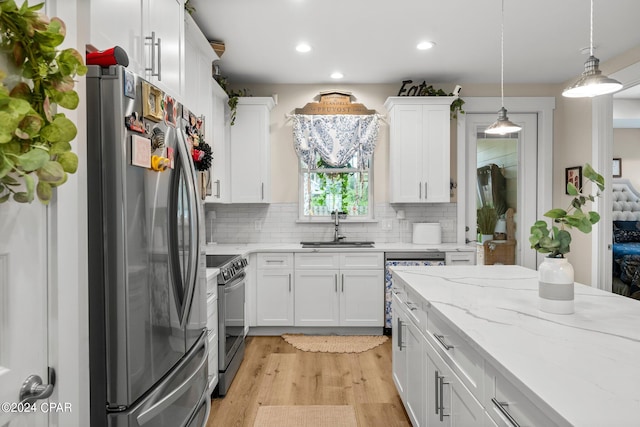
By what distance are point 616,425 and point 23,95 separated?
137 cm

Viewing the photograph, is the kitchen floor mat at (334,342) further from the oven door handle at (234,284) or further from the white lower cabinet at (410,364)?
the white lower cabinet at (410,364)

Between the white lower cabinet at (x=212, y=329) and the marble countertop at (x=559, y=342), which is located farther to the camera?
the white lower cabinet at (x=212, y=329)

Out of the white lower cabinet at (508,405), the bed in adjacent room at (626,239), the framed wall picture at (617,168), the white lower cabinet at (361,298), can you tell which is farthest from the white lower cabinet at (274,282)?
the framed wall picture at (617,168)

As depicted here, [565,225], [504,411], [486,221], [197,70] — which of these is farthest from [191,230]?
[486,221]

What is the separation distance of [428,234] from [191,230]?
314 cm

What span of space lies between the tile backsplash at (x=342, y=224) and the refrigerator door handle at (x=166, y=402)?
2723mm

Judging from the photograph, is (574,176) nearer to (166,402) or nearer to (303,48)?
(303,48)

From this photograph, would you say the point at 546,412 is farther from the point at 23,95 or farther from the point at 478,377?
the point at 23,95

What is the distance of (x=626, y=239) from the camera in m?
5.60

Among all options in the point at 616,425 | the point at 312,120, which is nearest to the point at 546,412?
the point at 616,425

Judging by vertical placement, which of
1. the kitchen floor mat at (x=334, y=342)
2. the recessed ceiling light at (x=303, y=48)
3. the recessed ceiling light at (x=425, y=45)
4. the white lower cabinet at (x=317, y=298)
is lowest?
the kitchen floor mat at (x=334, y=342)

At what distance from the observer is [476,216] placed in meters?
4.64

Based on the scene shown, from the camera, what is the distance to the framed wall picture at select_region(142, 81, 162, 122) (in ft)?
4.69

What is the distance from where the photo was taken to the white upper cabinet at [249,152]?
4234mm
